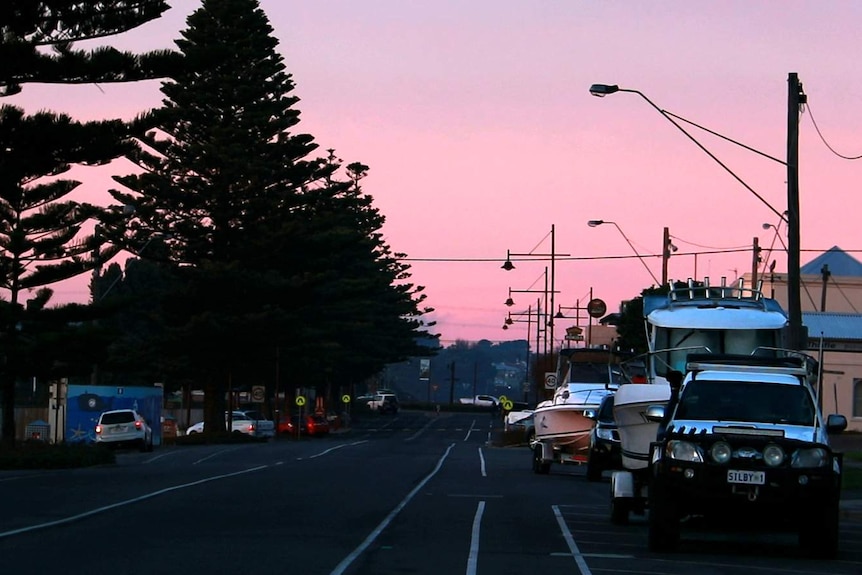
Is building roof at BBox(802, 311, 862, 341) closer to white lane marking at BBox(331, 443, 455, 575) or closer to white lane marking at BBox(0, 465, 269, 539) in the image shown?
white lane marking at BBox(331, 443, 455, 575)

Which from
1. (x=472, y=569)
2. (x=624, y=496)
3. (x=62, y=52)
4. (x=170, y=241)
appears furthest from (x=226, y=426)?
(x=472, y=569)

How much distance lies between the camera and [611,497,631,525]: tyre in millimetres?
17734

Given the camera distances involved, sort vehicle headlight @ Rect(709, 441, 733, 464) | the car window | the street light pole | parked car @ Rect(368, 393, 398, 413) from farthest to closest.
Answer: parked car @ Rect(368, 393, 398, 413) < the car window < the street light pole < vehicle headlight @ Rect(709, 441, 733, 464)

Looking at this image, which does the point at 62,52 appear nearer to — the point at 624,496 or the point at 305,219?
the point at 624,496

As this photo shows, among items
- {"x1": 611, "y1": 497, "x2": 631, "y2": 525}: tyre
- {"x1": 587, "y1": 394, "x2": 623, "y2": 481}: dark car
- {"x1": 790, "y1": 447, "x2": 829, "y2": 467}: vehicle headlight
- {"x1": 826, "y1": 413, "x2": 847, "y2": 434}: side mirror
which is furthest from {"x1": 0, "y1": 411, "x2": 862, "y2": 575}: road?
{"x1": 826, "y1": 413, "x2": 847, "y2": 434}: side mirror

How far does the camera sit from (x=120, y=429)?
47469 millimetres

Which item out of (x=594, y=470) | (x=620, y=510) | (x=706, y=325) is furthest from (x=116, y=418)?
(x=620, y=510)

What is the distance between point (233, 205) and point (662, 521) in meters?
48.9

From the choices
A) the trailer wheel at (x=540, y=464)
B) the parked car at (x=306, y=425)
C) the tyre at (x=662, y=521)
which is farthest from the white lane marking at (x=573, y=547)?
the parked car at (x=306, y=425)

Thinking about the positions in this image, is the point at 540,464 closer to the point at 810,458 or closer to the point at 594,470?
the point at 594,470

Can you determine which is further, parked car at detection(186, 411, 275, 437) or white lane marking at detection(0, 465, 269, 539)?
parked car at detection(186, 411, 275, 437)

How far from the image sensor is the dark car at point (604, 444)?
26859 mm

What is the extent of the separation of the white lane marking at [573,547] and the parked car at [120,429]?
2937cm

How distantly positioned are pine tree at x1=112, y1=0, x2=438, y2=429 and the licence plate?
150ft
